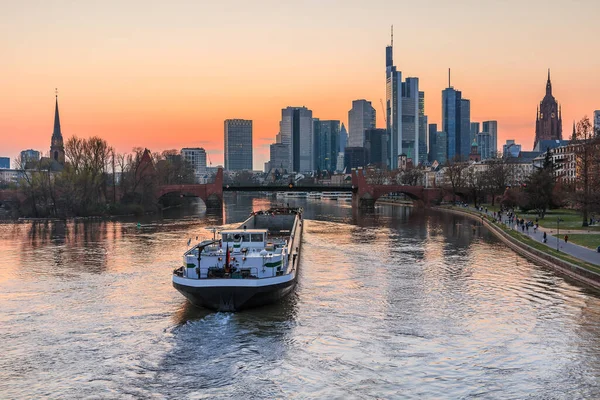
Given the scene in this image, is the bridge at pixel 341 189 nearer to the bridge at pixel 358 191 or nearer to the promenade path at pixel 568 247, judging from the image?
the bridge at pixel 358 191

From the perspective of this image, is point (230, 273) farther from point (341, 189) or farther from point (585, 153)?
point (341, 189)

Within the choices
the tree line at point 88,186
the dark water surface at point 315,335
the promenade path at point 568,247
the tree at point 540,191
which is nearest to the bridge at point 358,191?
the tree line at point 88,186

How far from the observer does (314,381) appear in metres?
24.7

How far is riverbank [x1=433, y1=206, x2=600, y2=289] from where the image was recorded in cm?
4403

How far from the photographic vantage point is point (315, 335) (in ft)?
102

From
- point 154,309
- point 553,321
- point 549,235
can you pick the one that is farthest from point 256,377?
point 549,235

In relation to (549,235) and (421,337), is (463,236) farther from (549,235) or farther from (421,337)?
(421,337)

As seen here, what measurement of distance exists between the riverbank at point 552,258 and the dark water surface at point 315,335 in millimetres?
1519

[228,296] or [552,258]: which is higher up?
[552,258]

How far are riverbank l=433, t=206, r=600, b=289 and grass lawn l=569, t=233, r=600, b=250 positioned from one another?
155 inches

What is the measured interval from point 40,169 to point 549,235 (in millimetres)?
94492

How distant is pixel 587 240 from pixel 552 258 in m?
12.3

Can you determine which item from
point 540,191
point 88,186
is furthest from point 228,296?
point 88,186

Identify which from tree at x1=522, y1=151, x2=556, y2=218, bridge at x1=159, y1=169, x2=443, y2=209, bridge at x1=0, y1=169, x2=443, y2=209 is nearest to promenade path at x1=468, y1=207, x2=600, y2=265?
tree at x1=522, y1=151, x2=556, y2=218
